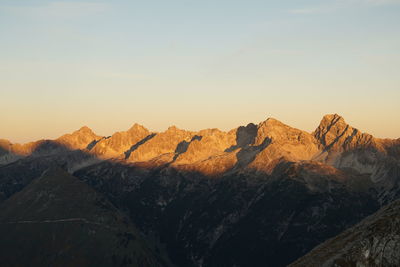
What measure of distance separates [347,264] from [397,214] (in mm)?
16850

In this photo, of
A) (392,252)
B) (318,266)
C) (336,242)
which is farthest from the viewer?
(336,242)

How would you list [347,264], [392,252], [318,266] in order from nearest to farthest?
[392,252] < [347,264] < [318,266]

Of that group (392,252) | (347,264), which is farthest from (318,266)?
(392,252)

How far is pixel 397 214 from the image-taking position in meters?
120

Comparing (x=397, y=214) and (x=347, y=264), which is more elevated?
(x=397, y=214)

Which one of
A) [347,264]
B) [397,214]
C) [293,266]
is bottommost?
[293,266]

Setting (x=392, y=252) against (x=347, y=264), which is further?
(x=347, y=264)

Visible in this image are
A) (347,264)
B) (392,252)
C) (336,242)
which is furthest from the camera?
(336,242)

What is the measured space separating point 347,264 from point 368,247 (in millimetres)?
6481

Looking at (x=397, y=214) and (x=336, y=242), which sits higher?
(x=397, y=214)

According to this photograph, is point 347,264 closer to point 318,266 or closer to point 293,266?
point 318,266

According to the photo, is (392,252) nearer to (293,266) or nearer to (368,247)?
(368,247)

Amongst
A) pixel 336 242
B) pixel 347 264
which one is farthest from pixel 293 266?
pixel 347 264

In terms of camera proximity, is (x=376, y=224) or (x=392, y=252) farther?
(x=376, y=224)
